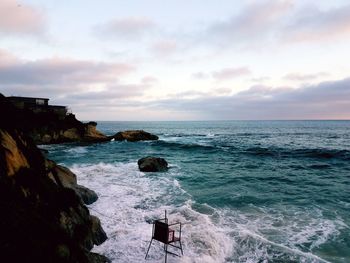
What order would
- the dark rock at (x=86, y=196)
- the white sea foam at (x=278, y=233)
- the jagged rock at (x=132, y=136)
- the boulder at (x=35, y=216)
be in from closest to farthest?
1. the boulder at (x=35, y=216)
2. the white sea foam at (x=278, y=233)
3. the dark rock at (x=86, y=196)
4. the jagged rock at (x=132, y=136)

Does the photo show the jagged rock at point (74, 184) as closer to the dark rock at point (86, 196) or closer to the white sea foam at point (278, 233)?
the dark rock at point (86, 196)

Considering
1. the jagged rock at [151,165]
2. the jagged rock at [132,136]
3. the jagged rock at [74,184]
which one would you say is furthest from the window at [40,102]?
the jagged rock at [74,184]

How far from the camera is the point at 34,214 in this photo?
34.9 ft

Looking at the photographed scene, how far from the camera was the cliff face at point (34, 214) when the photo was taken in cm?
907

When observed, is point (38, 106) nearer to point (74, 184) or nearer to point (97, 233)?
point (74, 184)

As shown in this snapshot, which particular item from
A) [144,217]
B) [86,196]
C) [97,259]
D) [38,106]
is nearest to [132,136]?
[38,106]

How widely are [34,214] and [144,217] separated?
27.4ft

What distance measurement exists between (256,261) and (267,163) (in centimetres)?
2961

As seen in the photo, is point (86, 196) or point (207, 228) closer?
point (207, 228)

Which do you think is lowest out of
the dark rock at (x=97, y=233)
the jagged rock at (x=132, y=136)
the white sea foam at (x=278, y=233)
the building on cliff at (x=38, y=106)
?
the white sea foam at (x=278, y=233)

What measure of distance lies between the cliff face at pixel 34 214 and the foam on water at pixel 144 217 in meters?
1.38

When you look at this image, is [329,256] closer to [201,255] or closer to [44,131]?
[201,255]

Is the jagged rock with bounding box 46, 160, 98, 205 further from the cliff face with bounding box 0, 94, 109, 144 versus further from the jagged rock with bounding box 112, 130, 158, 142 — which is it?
the jagged rock with bounding box 112, 130, 158, 142

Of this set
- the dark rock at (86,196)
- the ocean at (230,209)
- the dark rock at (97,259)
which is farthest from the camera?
the dark rock at (86,196)
